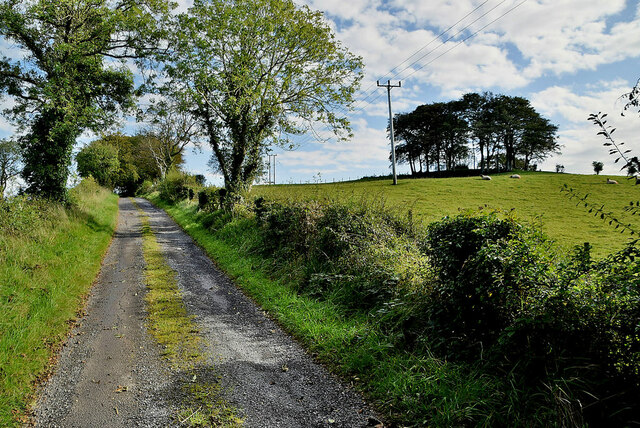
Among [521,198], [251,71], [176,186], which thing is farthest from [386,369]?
[176,186]

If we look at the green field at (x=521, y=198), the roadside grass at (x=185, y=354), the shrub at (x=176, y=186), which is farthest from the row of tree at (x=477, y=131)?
the roadside grass at (x=185, y=354)

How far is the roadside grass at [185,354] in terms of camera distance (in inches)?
155

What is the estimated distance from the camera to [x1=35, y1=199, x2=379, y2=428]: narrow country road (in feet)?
13.1

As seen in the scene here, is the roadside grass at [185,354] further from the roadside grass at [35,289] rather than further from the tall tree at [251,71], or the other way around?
the tall tree at [251,71]

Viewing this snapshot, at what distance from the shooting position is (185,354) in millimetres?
5426

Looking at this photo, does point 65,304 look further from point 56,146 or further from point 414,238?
point 56,146

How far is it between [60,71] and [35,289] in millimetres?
12047

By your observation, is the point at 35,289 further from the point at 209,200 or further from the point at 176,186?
the point at 176,186

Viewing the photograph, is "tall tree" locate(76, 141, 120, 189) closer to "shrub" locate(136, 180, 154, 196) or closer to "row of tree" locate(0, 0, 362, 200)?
"shrub" locate(136, 180, 154, 196)

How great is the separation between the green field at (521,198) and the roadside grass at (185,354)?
5262mm

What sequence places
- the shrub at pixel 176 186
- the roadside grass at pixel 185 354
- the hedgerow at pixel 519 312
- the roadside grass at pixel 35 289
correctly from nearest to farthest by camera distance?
1. the hedgerow at pixel 519 312
2. the roadside grass at pixel 185 354
3. the roadside grass at pixel 35 289
4. the shrub at pixel 176 186

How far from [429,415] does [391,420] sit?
0.42m

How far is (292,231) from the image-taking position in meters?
10.6

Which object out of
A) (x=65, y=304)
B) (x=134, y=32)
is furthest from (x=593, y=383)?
(x=134, y=32)
